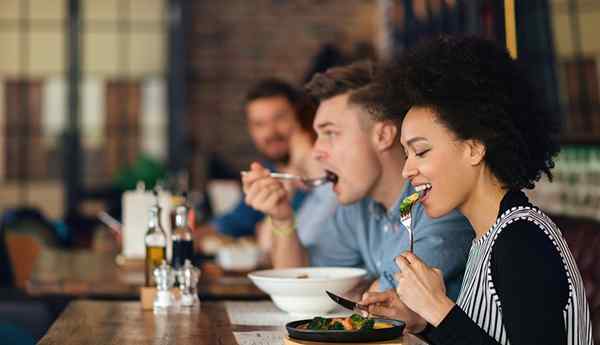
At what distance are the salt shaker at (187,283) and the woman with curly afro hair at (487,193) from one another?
0.72 m

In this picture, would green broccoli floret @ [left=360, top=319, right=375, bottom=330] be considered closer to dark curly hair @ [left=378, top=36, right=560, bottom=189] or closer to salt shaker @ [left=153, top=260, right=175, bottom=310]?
dark curly hair @ [left=378, top=36, right=560, bottom=189]

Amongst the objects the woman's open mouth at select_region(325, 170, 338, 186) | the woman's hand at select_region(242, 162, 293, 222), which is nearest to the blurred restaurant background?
the woman's hand at select_region(242, 162, 293, 222)

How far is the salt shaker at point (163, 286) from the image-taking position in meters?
2.22

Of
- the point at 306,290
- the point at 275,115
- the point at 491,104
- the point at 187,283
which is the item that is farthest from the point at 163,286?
the point at 275,115

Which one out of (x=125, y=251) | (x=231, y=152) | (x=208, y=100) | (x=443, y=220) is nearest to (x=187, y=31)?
(x=208, y=100)

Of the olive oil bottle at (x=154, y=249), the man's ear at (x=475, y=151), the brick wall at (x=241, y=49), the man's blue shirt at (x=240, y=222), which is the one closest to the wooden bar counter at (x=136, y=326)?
the olive oil bottle at (x=154, y=249)

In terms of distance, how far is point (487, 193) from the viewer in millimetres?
1729

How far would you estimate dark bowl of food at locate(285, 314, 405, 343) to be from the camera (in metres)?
1.56

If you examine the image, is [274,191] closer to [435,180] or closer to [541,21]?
[435,180]

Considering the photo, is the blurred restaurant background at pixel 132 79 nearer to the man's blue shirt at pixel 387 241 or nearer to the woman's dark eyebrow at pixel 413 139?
the man's blue shirt at pixel 387 241

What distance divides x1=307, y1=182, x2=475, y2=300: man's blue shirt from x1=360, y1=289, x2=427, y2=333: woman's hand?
0.12 meters

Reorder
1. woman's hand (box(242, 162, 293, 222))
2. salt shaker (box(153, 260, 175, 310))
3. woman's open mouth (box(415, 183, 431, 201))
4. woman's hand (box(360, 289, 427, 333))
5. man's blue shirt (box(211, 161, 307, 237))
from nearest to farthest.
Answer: woman's open mouth (box(415, 183, 431, 201)), woman's hand (box(360, 289, 427, 333)), salt shaker (box(153, 260, 175, 310)), woman's hand (box(242, 162, 293, 222)), man's blue shirt (box(211, 161, 307, 237))

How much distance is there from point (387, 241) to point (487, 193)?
2.08 feet

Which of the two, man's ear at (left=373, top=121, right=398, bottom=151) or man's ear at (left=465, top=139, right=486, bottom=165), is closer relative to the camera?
man's ear at (left=465, top=139, right=486, bottom=165)
